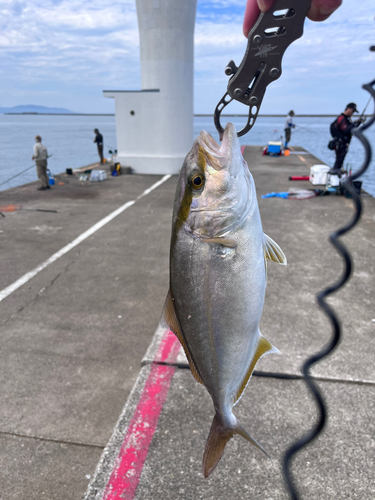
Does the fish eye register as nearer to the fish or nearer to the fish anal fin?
the fish

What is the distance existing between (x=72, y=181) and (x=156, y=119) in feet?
14.4

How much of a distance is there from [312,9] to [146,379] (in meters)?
2.99

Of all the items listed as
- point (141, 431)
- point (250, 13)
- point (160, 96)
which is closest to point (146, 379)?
point (141, 431)

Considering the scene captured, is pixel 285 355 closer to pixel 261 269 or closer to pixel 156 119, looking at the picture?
pixel 261 269

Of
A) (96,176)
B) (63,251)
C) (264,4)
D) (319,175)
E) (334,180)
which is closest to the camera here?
(264,4)

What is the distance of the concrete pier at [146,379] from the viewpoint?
97.3 inches

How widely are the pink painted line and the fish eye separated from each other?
2.09 m

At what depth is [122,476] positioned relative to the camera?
243 cm

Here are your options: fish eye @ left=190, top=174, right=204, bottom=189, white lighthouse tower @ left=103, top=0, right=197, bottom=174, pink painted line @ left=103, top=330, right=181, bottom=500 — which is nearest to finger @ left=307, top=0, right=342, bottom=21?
fish eye @ left=190, top=174, right=204, bottom=189

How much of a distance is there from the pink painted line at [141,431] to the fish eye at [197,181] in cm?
209

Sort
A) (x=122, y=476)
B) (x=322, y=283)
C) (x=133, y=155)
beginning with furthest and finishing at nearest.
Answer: (x=133, y=155), (x=322, y=283), (x=122, y=476)

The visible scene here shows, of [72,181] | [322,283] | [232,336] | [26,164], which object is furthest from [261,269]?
[26,164]

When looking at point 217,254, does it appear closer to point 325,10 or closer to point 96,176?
point 325,10

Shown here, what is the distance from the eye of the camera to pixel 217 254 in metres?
1.37
